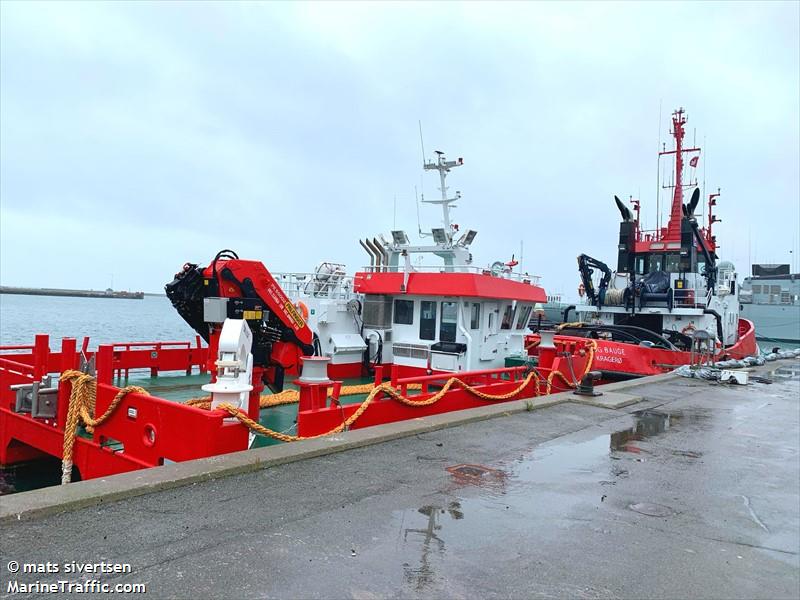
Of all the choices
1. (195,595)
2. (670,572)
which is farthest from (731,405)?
(195,595)

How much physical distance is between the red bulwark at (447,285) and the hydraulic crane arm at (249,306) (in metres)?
4.90

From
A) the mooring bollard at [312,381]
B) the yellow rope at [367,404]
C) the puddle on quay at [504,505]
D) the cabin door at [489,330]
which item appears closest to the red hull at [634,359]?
the cabin door at [489,330]

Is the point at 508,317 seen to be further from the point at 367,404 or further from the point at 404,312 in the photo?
the point at 367,404

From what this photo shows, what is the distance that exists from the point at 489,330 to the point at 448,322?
1145 millimetres

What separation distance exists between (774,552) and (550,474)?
2055 millimetres

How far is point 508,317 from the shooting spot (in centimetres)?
1449

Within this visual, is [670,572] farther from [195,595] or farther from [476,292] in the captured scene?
[476,292]

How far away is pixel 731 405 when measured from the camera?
1080 cm

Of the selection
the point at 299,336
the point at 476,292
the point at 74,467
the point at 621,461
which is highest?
the point at 476,292

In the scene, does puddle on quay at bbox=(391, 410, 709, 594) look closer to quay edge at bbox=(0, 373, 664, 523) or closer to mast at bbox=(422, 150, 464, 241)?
quay edge at bbox=(0, 373, 664, 523)

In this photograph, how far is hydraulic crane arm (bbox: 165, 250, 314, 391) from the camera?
8.21 meters

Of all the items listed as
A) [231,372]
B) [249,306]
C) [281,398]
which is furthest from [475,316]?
[231,372]

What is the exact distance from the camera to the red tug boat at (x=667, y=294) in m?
18.4

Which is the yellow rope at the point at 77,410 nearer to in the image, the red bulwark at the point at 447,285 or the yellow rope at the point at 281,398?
the yellow rope at the point at 281,398
